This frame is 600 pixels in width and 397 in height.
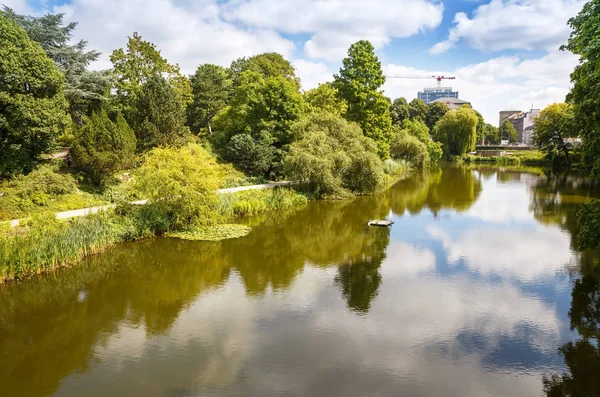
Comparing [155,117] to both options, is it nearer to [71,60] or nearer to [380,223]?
[71,60]

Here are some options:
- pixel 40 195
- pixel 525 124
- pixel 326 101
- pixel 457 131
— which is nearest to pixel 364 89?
pixel 326 101

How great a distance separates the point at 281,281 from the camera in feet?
48.2

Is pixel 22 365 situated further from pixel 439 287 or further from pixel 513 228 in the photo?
pixel 513 228

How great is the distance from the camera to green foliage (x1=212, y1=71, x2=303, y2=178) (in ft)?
110

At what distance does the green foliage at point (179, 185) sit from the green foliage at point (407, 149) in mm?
37736

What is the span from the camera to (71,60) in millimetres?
28703

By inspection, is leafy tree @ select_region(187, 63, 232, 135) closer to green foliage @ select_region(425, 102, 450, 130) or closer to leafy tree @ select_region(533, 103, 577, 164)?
leafy tree @ select_region(533, 103, 577, 164)

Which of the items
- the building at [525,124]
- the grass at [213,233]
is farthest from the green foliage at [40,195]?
the building at [525,124]

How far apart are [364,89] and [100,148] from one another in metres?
24.5

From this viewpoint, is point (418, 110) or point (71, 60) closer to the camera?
point (71, 60)

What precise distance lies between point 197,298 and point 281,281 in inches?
122

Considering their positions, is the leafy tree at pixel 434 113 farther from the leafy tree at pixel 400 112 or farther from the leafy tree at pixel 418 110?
the leafy tree at pixel 400 112

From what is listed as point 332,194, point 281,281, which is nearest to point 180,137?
point 332,194

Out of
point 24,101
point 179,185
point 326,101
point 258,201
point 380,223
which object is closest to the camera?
point 179,185
